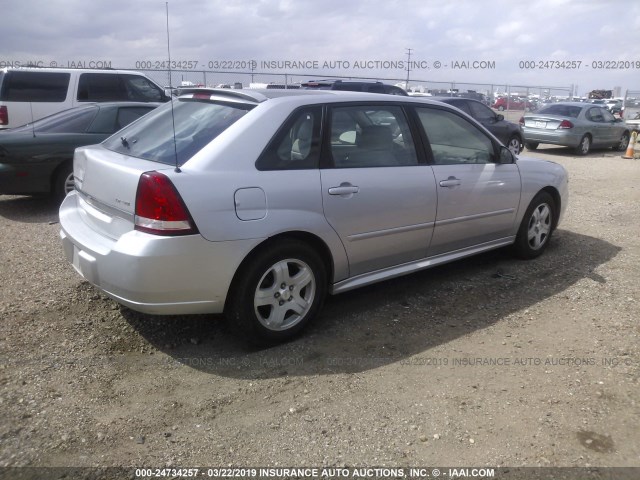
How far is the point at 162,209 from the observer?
301cm

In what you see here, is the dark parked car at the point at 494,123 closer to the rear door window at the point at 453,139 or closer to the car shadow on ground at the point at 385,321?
the rear door window at the point at 453,139

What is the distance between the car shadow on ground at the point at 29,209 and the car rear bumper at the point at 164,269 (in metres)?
3.65

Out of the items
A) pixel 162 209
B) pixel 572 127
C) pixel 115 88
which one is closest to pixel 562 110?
pixel 572 127

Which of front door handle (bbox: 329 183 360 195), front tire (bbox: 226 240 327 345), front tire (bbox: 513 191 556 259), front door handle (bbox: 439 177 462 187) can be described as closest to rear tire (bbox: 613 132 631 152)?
front tire (bbox: 513 191 556 259)

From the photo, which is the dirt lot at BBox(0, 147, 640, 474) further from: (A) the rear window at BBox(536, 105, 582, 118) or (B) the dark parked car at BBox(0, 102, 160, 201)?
(A) the rear window at BBox(536, 105, 582, 118)

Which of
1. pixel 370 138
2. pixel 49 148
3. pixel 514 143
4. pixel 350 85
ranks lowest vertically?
pixel 49 148

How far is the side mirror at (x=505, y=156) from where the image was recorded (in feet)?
16.1

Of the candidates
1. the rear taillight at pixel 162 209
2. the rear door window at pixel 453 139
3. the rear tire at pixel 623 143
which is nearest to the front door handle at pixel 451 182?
the rear door window at pixel 453 139

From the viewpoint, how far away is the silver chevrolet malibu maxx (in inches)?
121

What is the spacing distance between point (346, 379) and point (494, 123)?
12.2 meters

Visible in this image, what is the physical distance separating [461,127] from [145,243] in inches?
115

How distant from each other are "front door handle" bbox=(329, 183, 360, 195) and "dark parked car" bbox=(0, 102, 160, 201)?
4406mm

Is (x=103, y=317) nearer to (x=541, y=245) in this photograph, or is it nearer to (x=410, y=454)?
(x=410, y=454)

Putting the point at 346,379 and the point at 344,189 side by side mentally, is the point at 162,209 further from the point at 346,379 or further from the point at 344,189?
the point at 346,379
